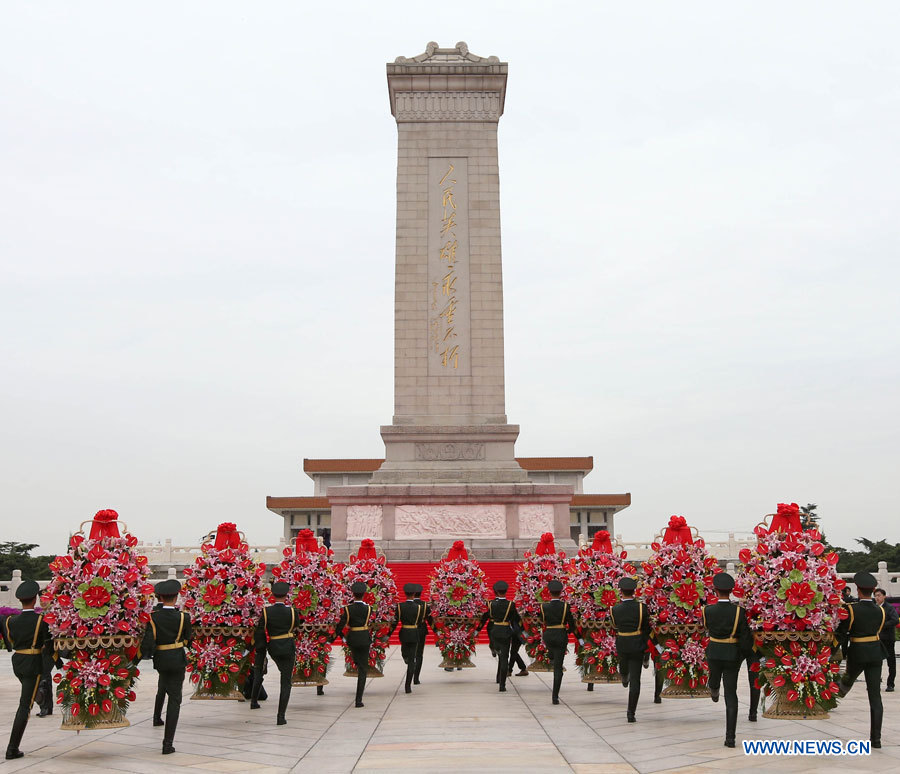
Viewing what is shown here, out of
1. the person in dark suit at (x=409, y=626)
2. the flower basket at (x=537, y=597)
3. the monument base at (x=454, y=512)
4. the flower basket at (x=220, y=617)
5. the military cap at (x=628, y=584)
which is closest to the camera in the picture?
the military cap at (x=628, y=584)

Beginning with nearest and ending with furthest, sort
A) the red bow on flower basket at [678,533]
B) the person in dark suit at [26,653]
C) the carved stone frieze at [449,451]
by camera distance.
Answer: the person in dark suit at [26,653]
the red bow on flower basket at [678,533]
the carved stone frieze at [449,451]

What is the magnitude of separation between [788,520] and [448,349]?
59.2ft

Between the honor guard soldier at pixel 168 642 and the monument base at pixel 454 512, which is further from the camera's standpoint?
the monument base at pixel 454 512

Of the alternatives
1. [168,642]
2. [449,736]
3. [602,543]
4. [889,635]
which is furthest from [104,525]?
[889,635]

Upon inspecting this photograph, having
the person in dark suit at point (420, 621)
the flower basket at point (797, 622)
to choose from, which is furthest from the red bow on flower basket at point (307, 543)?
the flower basket at point (797, 622)

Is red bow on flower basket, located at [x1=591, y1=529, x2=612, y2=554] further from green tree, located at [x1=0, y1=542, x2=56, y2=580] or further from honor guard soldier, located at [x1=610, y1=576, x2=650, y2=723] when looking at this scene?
green tree, located at [x1=0, y1=542, x2=56, y2=580]

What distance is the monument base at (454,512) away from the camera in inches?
971

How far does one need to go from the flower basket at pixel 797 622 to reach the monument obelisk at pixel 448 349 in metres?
15.3

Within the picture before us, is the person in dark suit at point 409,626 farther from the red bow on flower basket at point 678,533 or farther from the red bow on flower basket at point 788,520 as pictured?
the red bow on flower basket at point 788,520

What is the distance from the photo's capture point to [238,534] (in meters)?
11.1

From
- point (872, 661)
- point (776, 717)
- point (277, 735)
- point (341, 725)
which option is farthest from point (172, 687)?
point (872, 661)

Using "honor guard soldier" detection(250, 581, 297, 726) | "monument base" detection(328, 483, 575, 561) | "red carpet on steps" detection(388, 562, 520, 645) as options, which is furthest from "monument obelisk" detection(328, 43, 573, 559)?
"honor guard soldier" detection(250, 581, 297, 726)

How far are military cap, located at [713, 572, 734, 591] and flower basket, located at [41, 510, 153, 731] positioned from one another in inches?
220

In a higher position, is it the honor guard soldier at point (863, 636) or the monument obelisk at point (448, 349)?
the monument obelisk at point (448, 349)
